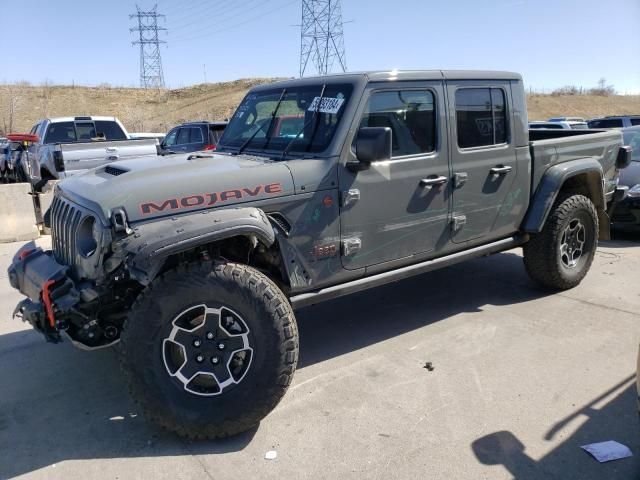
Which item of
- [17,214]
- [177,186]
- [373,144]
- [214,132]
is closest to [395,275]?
[373,144]

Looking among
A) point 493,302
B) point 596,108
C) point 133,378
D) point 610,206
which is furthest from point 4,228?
point 596,108

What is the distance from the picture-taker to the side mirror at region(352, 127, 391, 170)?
3.42 metres

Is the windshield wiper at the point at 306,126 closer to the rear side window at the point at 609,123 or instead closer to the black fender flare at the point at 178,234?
the black fender flare at the point at 178,234

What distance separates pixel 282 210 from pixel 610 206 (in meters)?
5.22

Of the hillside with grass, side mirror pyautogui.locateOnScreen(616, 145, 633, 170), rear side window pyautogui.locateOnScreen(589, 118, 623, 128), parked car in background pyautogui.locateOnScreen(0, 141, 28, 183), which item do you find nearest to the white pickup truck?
parked car in background pyautogui.locateOnScreen(0, 141, 28, 183)

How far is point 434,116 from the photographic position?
4117 millimetres

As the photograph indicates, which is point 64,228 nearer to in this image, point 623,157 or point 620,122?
point 623,157

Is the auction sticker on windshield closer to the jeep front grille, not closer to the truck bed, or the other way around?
the jeep front grille

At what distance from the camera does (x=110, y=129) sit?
13.1 metres

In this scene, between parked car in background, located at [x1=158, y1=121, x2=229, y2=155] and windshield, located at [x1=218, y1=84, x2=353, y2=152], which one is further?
parked car in background, located at [x1=158, y1=121, x2=229, y2=155]

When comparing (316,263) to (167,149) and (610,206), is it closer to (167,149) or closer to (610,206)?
(610,206)

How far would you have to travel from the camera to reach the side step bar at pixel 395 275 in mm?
3604

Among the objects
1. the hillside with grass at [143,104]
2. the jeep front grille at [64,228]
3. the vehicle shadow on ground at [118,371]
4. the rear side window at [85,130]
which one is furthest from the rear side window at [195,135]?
the hillside with grass at [143,104]

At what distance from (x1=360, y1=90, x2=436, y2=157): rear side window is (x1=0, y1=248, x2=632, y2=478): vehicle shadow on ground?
1603 mm
